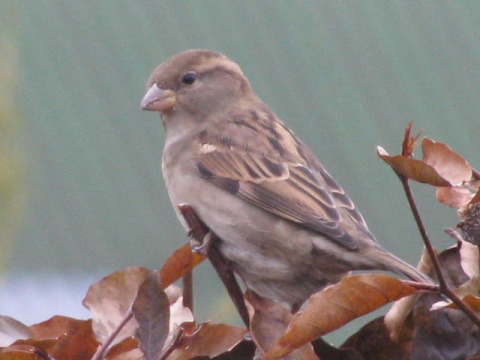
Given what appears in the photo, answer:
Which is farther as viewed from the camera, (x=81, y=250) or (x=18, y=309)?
(x=81, y=250)

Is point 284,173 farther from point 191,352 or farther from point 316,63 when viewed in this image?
point 316,63

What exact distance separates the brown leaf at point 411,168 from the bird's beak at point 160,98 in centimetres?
198

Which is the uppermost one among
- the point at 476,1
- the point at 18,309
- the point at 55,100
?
the point at 55,100

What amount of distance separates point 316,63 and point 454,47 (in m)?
0.77

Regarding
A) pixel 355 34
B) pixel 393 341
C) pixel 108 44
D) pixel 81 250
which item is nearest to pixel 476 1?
pixel 355 34

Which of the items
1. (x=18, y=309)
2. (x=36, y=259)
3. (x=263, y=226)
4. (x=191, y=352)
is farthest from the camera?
(x=36, y=259)

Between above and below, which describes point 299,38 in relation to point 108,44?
below

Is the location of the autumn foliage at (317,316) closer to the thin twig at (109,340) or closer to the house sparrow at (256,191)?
the thin twig at (109,340)

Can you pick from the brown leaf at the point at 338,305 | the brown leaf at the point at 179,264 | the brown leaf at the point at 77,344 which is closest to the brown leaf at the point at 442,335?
the brown leaf at the point at 338,305

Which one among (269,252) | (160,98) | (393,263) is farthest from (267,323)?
(160,98)

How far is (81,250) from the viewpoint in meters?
5.56

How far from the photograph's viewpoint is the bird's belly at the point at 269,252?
9.12 feet

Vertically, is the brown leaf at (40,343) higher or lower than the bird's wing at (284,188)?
higher

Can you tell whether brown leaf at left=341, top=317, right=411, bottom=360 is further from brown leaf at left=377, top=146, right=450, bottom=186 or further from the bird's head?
the bird's head
